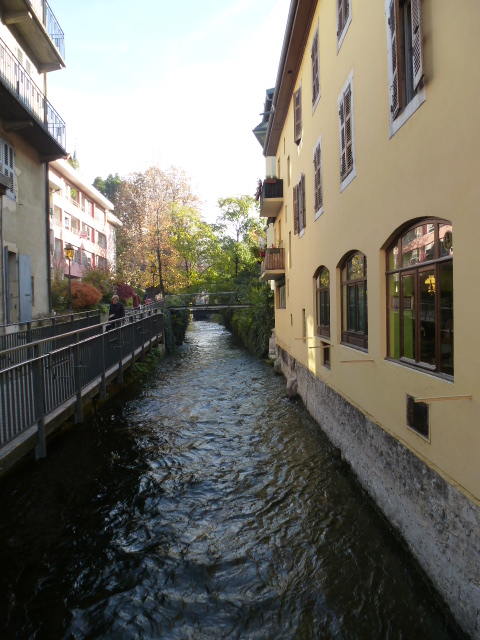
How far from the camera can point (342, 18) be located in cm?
731

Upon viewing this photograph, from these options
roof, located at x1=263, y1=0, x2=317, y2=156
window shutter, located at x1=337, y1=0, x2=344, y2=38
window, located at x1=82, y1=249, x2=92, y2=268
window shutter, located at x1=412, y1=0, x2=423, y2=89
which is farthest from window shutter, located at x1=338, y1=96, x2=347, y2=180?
window, located at x1=82, y1=249, x2=92, y2=268

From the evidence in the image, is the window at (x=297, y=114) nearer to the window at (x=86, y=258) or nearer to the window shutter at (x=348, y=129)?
the window shutter at (x=348, y=129)

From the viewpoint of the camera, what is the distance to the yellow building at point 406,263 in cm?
357

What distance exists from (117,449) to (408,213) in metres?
5.97

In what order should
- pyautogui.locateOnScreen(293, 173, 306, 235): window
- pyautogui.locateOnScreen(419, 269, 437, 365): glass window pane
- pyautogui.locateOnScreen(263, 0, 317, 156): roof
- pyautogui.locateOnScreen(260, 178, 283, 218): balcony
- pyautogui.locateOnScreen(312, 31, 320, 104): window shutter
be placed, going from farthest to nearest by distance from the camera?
1. pyautogui.locateOnScreen(260, 178, 283, 218): balcony
2. pyautogui.locateOnScreen(293, 173, 306, 235): window
3. pyautogui.locateOnScreen(263, 0, 317, 156): roof
4. pyautogui.locateOnScreen(312, 31, 320, 104): window shutter
5. pyautogui.locateOnScreen(419, 269, 437, 365): glass window pane

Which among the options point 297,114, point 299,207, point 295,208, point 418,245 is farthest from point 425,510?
point 297,114

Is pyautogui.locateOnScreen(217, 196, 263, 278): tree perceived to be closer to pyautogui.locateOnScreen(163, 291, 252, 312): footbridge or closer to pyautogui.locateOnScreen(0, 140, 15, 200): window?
pyautogui.locateOnScreen(163, 291, 252, 312): footbridge

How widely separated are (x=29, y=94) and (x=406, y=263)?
44.8ft

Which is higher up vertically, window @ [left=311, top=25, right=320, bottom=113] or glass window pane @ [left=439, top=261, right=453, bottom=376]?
window @ [left=311, top=25, right=320, bottom=113]

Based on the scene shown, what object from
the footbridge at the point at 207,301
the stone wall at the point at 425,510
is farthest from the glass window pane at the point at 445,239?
the footbridge at the point at 207,301

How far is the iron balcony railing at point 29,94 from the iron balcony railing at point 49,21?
84.0 inches

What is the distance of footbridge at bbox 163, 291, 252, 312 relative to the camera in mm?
29656

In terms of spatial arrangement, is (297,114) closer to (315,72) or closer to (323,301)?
(315,72)

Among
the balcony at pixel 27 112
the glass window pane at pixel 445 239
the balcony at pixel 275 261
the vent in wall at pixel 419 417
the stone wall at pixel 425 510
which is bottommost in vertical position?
the stone wall at pixel 425 510
